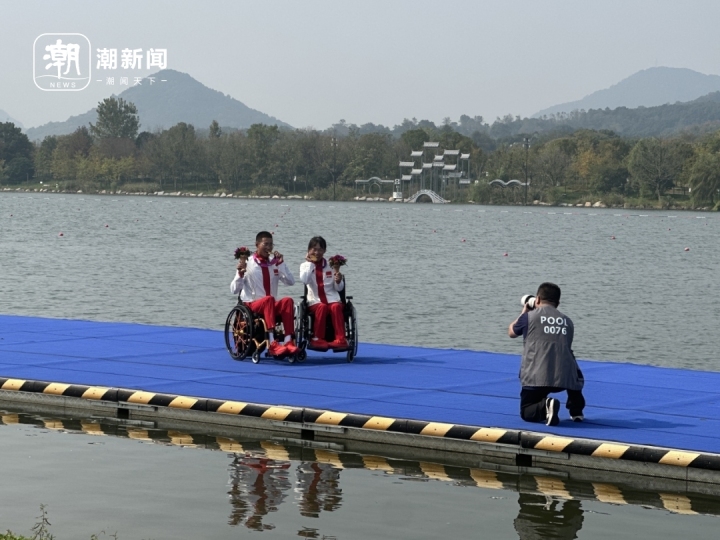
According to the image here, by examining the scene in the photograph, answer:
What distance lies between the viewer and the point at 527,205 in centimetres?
18762

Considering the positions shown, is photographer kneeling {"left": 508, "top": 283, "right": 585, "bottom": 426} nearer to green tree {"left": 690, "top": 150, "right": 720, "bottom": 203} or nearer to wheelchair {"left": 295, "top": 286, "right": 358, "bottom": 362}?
wheelchair {"left": 295, "top": 286, "right": 358, "bottom": 362}

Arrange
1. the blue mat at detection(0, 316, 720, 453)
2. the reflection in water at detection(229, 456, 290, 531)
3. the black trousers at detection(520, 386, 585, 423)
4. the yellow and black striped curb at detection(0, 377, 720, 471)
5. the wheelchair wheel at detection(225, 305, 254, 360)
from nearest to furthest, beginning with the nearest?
the reflection in water at detection(229, 456, 290, 531) < the yellow and black striped curb at detection(0, 377, 720, 471) < the black trousers at detection(520, 386, 585, 423) < the blue mat at detection(0, 316, 720, 453) < the wheelchair wheel at detection(225, 305, 254, 360)

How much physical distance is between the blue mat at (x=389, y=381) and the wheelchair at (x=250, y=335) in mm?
153

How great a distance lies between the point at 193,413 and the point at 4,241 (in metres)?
55.4

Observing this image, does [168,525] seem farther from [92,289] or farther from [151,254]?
[151,254]

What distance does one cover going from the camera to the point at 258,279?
15.0 metres

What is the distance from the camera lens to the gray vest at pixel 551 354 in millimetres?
11156

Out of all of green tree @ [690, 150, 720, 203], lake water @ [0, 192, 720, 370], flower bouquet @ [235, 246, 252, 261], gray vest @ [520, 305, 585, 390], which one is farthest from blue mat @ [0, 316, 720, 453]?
green tree @ [690, 150, 720, 203]

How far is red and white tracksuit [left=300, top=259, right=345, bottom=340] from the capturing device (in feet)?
48.4

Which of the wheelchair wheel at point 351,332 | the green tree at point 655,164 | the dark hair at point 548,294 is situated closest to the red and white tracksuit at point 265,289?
the wheelchair wheel at point 351,332

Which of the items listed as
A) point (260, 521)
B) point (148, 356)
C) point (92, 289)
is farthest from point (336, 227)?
point (260, 521)

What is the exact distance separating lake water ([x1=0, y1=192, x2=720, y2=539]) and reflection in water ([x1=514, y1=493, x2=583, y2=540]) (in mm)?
17

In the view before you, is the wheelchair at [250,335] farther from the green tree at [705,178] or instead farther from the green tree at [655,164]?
the green tree at [655,164]

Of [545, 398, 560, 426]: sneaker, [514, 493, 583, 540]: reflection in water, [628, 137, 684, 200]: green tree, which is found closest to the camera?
[514, 493, 583, 540]: reflection in water
